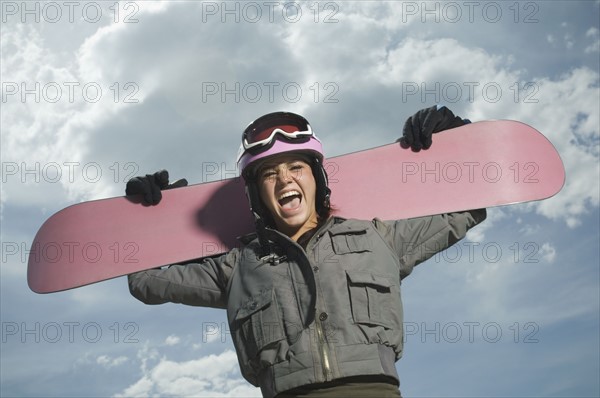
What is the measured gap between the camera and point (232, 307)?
2896mm

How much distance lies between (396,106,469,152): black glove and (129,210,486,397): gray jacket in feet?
1.85

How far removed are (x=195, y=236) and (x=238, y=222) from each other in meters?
0.23

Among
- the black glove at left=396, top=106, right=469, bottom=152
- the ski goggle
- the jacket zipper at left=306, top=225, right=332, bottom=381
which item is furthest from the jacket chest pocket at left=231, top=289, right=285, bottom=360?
the black glove at left=396, top=106, right=469, bottom=152

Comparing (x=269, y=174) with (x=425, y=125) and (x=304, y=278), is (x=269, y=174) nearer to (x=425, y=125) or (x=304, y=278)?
(x=304, y=278)

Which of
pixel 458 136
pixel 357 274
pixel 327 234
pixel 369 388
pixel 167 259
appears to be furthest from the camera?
pixel 458 136

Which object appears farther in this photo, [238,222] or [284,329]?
[238,222]

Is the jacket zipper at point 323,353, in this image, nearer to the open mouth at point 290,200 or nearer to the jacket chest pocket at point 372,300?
the jacket chest pocket at point 372,300

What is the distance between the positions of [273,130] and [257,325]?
0.91 m

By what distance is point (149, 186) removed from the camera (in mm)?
3691

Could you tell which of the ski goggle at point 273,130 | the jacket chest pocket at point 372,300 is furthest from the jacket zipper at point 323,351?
the ski goggle at point 273,130

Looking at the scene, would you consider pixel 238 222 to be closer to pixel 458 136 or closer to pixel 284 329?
pixel 284 329

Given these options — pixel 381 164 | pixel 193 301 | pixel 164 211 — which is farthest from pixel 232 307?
pixel 381 164

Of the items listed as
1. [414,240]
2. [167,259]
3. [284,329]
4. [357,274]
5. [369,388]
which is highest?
[167,259]

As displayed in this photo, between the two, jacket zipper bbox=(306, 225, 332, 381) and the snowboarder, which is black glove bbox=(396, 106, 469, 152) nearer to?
the snowboarder
